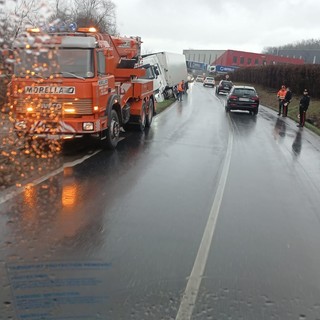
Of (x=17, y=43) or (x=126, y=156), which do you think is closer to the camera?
(x=17, y=43)

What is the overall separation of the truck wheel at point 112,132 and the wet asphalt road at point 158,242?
117cm

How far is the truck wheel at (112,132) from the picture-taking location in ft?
33.7

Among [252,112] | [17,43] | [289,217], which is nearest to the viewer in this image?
[289,217]

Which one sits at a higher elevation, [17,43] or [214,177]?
[17,43]

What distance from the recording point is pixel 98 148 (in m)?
10.6

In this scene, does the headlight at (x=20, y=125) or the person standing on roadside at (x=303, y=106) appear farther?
the person standing on roadside at (x=303, y=106)

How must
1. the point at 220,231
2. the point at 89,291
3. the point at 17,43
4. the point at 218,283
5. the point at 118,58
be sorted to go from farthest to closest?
the point at 118,58 → the point at 17,43 → the point at 220,231 → the point at 218,283 → the point at 89,291

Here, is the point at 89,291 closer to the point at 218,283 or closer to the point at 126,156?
the point at 218,283

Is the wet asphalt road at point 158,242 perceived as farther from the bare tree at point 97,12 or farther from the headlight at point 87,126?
the bare tree at point 97,12

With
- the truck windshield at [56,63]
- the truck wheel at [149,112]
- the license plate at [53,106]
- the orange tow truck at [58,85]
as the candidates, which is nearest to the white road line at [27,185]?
the orange tow truck at [58,85]

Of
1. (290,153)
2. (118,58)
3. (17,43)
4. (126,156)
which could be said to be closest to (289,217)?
(126,156)

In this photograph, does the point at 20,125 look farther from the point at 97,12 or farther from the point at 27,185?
the point at 97,12

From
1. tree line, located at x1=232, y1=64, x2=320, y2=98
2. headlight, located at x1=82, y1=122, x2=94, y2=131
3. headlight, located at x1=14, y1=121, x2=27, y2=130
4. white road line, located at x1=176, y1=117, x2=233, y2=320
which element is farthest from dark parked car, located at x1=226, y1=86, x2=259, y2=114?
white road line, located at x1=176, y1=117, x2=233, y2=320

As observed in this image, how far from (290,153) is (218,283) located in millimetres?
8287
